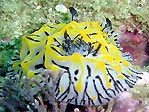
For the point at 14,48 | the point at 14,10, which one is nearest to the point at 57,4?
the point at 14,10

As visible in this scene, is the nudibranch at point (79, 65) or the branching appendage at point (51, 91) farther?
the nudibranch at point (79, 65)

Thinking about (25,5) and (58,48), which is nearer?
(58,48)

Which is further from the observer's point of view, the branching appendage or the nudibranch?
the nudibranch

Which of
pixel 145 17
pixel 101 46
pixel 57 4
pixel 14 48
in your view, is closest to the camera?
pixel 101 46

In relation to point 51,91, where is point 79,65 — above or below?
above

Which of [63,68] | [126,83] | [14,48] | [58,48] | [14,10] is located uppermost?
[14,10]

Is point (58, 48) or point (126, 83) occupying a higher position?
point (58, 48)

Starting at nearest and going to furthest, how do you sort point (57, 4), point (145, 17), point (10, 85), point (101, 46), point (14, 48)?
point (10, 85)
point (101, 46)
point (14, 48)
point (57, 4)
point (145, 17)

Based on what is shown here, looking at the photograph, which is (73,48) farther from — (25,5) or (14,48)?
(25,5)
